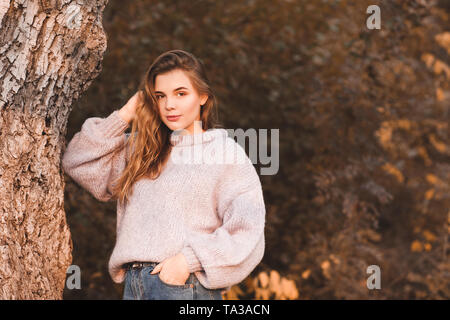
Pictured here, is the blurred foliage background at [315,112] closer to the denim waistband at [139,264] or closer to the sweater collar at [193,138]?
the sweater collar at [193,138]

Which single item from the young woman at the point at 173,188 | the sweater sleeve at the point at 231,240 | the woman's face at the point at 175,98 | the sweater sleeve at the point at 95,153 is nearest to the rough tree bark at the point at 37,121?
the sweater sleeve at the point at 95,153

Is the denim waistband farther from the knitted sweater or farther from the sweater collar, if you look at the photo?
the sweater collar

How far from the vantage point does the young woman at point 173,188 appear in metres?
2.03

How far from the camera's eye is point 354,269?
3.75 m

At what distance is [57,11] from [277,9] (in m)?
2.38

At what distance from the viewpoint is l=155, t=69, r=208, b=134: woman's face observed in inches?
87.6

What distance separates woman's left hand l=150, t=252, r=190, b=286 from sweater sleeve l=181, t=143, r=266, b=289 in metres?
0.02

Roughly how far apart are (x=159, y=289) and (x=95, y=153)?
0.63 m

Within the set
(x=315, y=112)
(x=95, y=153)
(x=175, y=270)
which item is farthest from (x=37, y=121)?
(x=315, y=112)

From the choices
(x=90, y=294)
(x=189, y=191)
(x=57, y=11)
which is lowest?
(x=90, y=294)

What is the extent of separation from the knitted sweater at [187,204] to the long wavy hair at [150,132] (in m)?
0.04
